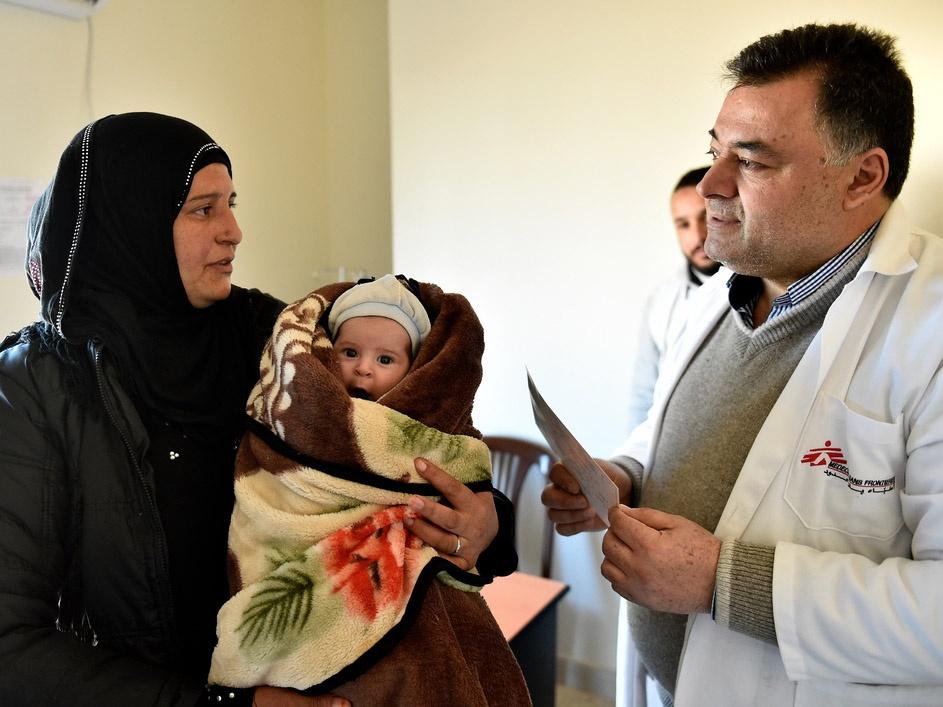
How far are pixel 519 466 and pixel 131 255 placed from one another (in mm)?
2100

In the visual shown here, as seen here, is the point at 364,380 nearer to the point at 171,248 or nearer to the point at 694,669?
the point at 171,248

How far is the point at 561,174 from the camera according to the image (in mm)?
2857

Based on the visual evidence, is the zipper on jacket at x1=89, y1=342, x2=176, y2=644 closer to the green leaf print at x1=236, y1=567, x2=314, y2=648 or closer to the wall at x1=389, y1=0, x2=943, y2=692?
the green leaf print at x1=236, y1=567, x2=314, y2=648

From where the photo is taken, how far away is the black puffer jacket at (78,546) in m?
1.01

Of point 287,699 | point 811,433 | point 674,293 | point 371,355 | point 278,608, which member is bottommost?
point 287,699

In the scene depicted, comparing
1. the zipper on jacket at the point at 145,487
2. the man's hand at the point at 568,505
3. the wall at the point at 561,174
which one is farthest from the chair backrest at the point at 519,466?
the zipper on jacket at the point at 145,487

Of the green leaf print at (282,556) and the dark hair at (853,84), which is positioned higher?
the dark hair at (853,84)

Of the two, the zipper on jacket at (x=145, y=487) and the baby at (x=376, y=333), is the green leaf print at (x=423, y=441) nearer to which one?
the baby at (x=376, y=333)

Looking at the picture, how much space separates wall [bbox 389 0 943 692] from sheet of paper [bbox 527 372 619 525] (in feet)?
5.49

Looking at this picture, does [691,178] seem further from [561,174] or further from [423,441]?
[423,441]

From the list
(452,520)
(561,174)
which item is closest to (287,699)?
(452,520)

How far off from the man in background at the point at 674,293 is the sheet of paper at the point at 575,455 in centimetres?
129

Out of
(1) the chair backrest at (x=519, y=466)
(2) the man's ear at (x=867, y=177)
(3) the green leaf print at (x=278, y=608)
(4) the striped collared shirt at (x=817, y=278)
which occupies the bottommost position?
(1) the chair backrest at (x=519, y=466)

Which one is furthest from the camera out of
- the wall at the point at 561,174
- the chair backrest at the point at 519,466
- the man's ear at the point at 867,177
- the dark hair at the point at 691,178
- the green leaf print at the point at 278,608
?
the chair backrest at the point at 519,466
